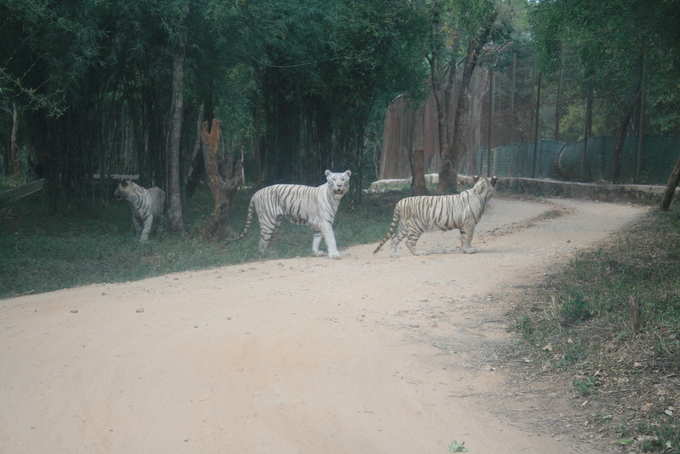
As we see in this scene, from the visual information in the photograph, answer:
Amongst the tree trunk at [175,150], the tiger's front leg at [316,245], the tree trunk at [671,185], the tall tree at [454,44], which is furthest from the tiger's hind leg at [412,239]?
the tall tree at [454,44]

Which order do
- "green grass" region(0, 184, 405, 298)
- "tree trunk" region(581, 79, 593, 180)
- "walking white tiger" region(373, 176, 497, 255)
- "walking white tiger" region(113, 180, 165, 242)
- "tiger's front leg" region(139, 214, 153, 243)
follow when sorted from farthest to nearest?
"tree trunk" region(581, 79, 593, 180)
"walking white tiger" region(113, 180, 165, 242)
"tiger's front leg" region(139, 214, 153, 243)
"walking white tiger" region(373, 176, 497, 255)
"green grass" region(0, 184, 405, 298)

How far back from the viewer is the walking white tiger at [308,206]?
1260 centimetres

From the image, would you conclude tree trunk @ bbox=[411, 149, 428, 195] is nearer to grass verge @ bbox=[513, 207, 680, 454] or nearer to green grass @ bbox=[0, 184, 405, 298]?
green grass @ bbox=[0, 184, 405, 298]

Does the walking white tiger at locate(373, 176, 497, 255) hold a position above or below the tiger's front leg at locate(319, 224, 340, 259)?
above

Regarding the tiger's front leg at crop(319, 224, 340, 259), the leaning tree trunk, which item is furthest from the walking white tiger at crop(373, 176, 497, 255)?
the leaning tree trunk

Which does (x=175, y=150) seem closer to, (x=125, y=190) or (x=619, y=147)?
(x=125, y=190)

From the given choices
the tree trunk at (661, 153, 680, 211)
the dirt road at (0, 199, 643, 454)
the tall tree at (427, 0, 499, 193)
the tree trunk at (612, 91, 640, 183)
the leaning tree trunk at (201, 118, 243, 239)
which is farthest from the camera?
the tree trunk at (612, 91, 640, 183)

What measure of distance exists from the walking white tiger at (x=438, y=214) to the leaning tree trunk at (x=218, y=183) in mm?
3214

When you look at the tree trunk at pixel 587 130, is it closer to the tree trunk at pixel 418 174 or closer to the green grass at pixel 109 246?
the tree trunk at pixel 418 174

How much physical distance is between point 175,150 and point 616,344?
1124cm

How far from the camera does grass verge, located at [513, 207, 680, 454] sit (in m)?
5.04

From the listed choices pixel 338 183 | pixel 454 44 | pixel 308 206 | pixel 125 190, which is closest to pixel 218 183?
pixel 308 206

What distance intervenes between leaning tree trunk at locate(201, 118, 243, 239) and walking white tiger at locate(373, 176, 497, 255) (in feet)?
10.5

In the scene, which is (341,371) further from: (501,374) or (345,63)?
(345,63)
